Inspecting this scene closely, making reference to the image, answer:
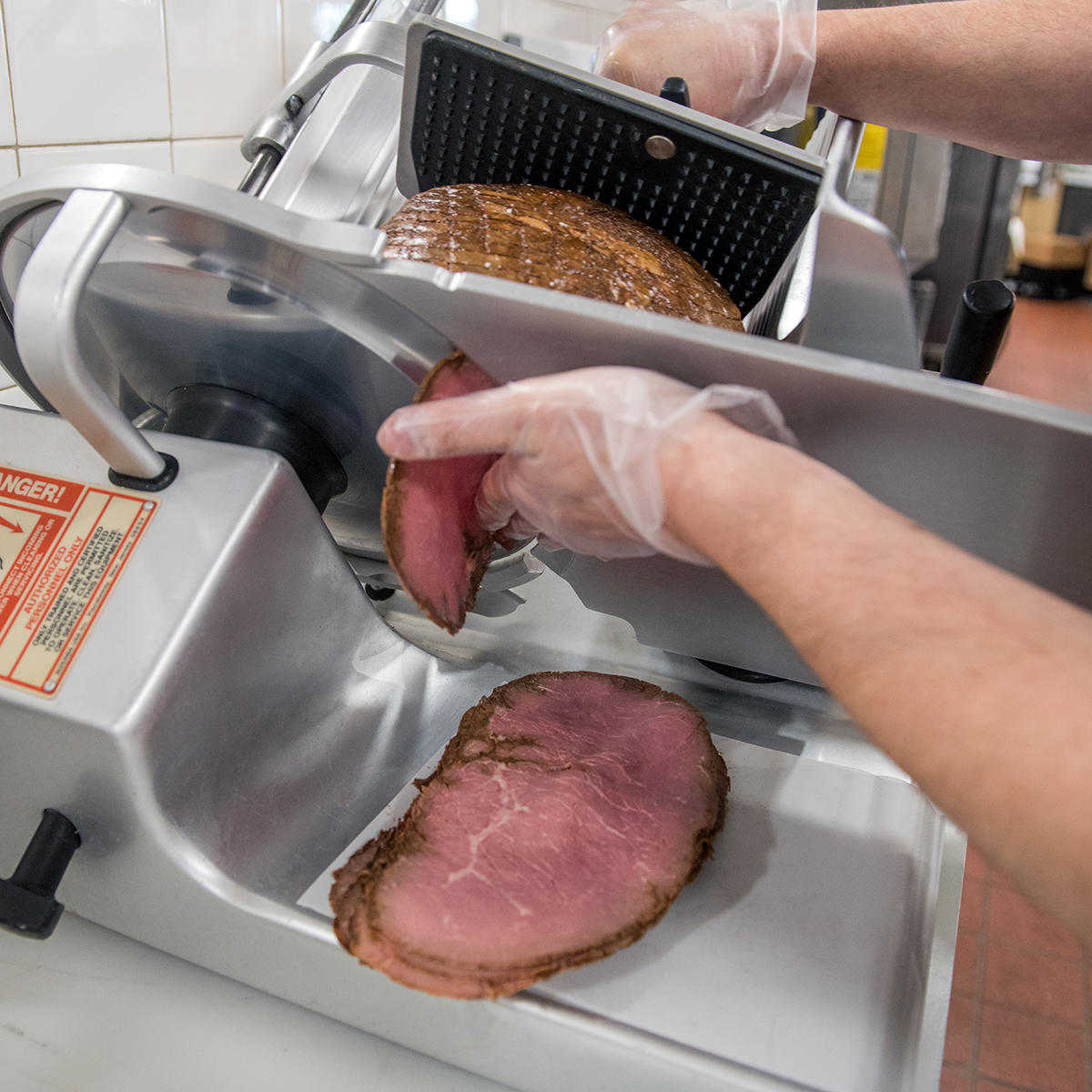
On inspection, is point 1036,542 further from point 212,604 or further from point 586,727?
point 212,604

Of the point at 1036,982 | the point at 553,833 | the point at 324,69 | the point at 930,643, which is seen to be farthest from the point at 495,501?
the point at 1036,982

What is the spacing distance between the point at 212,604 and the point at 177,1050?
0.35m

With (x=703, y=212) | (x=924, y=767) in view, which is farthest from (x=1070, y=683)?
(x=703, y=212)

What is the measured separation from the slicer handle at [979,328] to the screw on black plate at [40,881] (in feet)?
3.06

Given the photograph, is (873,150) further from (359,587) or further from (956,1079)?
(359,587)

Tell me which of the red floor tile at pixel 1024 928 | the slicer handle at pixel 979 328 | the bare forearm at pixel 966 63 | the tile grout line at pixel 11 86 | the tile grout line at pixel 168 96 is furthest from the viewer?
the red floor tile at pixel 1024 928

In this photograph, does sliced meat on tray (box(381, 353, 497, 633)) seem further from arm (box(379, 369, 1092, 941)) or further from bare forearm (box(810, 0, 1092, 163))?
bare forearm (box(810, 0, 1092, 163))

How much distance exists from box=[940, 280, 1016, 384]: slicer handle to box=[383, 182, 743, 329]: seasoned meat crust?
0.26m

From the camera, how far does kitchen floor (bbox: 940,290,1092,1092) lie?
1.85m

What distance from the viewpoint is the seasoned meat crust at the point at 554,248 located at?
2.45 feet

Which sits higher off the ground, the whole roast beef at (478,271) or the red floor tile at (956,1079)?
the whole roast beef at (478,271)

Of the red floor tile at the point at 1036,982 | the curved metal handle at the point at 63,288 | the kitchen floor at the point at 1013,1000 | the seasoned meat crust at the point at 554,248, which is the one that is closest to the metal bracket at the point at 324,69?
the seasoned meat crust at the point at 554,248

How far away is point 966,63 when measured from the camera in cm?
128

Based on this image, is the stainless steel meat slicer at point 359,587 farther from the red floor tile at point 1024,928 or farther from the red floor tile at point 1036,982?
the red floor tile at point 1024,928
